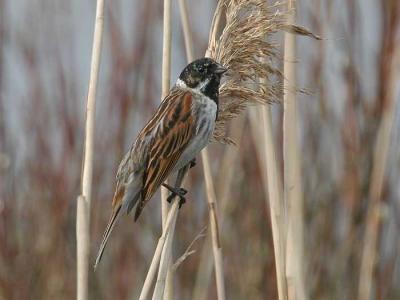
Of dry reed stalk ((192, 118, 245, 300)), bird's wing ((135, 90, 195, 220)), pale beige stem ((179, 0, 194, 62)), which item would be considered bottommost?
dry reed stalk ((192, 118, 245, 300))

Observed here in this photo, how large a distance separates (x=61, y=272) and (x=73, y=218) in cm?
24

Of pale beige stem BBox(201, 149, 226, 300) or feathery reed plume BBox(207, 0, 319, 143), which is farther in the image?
pale beige stem BBox(201, 149, 226, 300)

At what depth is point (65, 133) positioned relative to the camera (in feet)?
13.7

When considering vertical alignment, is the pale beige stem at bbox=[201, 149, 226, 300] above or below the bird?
below

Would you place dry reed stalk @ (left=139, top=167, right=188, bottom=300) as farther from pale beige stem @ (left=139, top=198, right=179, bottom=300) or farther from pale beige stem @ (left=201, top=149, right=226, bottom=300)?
pale beige stem @ (left=201, top=149, right=226, bottom=300)

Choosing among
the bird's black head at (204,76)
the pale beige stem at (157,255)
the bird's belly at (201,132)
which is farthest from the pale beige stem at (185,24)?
the pale beige stem at (157,255)

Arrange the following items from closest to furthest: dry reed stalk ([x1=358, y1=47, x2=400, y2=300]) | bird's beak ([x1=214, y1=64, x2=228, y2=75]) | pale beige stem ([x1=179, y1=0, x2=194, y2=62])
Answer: bird's beak ([x1=214, y1=64, x2=228, y2=75]) → pale beige stem ([x1=179, y1=0, x2=194, y2=62]) → dry reed stalk ([x1=358, y1=47, x2=400, y2=300])

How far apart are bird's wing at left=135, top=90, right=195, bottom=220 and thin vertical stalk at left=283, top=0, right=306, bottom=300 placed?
311mm

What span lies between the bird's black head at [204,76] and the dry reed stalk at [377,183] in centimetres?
69

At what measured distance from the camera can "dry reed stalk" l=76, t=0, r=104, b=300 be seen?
2.28 m

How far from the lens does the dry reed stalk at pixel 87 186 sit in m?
2.28

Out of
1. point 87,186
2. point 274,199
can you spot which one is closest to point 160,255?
point 87,186

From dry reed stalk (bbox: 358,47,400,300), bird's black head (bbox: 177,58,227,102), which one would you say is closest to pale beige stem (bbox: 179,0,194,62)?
bird's black head (bbox: 177,58,227,102)

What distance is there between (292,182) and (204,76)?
386 millimetres
